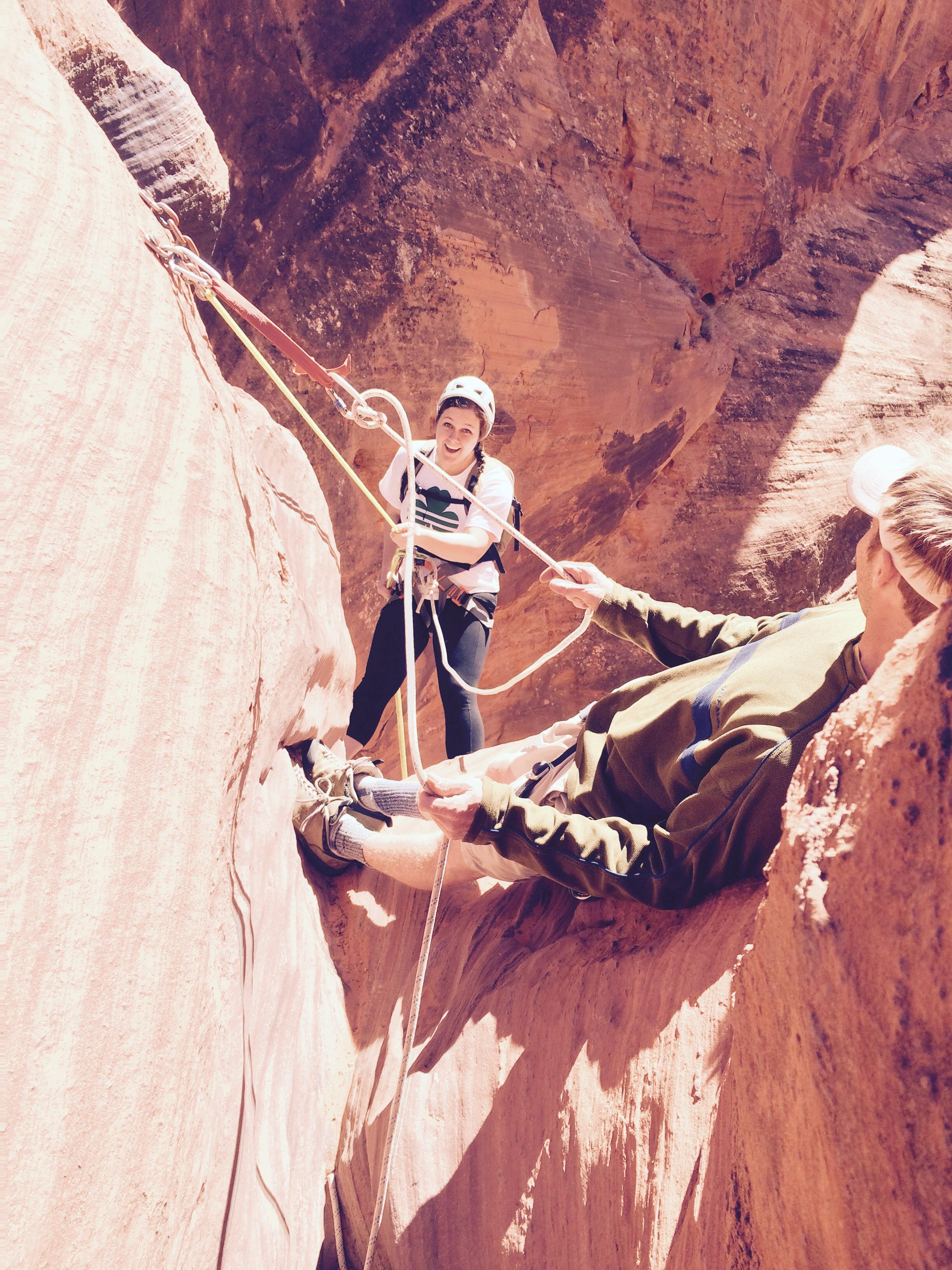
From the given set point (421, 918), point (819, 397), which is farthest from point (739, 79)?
point (421, 918)

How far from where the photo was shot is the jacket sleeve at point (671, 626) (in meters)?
2.02

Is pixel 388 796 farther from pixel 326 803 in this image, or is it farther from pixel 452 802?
pixel 452 802

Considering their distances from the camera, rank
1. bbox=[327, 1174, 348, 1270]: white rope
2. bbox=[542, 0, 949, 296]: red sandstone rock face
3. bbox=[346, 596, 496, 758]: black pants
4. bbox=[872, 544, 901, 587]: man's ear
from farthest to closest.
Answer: bbox=[542, 0, 949, 296]: red sandstone rock face, bbox=[346, 596, 496, 758]: black pants, bbox=[327, 1174, 348, 1270]: white rope, bbox=[872, 544, 901, 587]: man's ear

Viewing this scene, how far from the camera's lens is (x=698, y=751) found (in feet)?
5.01

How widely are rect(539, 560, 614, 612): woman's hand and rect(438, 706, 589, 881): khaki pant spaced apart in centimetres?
35

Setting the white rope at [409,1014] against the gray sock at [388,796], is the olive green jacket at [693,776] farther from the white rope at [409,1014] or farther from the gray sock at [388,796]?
the gray sock at [388,796]

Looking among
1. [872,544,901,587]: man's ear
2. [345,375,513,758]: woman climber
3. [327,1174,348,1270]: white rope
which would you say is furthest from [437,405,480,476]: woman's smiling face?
[327,1174,348,1270]: white rope

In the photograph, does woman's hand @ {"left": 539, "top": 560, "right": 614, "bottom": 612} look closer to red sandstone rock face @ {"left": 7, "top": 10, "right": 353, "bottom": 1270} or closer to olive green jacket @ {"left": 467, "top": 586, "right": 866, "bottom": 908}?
olive green jacket @ {"left": 467, "top": 586, "right": 866, "bottom": 908}

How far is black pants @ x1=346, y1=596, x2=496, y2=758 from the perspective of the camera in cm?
301

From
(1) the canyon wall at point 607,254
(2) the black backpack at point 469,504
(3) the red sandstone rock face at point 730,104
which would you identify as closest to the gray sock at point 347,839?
(2) the black backpack at point 469,504

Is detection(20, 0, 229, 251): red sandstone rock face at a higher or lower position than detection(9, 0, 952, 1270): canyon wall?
higher

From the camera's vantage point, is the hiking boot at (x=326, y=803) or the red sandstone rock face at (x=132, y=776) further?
the hiking boot at (x=326, y=803)

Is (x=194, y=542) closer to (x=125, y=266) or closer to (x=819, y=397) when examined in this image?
(x=125, y=266)

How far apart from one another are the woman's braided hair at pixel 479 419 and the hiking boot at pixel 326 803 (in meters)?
1.02
